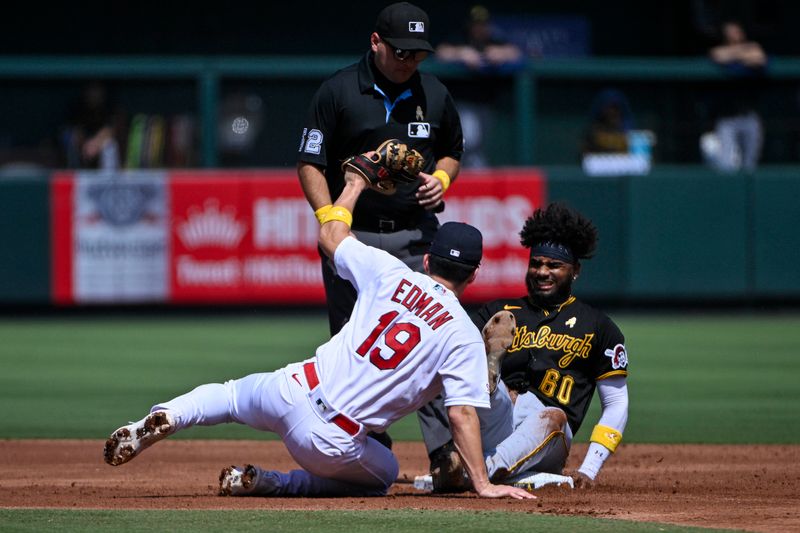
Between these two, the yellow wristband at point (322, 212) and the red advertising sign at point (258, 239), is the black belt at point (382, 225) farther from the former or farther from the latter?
the red advertising sign at point (258, 239)

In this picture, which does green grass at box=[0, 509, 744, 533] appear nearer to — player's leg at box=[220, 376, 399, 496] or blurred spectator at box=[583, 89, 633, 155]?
player's leg at box=[220, 376, 399, 496]

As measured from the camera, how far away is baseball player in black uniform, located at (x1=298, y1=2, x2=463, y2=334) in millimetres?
6145

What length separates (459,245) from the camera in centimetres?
530

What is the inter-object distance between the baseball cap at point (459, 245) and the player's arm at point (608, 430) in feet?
3.42

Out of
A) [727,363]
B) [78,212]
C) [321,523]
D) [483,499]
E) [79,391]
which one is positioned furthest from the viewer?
[78,212]

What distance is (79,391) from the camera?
9633 millimetres

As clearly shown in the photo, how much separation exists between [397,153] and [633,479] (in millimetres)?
1963

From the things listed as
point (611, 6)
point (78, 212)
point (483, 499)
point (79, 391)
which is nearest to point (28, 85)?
point (78, 212)

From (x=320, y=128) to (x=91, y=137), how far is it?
8865 mm

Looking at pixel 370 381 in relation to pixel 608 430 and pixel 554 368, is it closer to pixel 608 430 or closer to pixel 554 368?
pixel 554 368

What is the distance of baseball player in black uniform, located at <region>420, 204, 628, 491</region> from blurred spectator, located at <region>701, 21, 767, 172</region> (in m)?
9.44

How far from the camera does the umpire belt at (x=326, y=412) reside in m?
5.29

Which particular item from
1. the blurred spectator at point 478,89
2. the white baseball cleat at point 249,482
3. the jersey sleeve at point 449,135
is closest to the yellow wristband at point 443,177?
the jersey sleeve at point 449,135

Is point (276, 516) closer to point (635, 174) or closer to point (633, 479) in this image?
point (633, 479)
